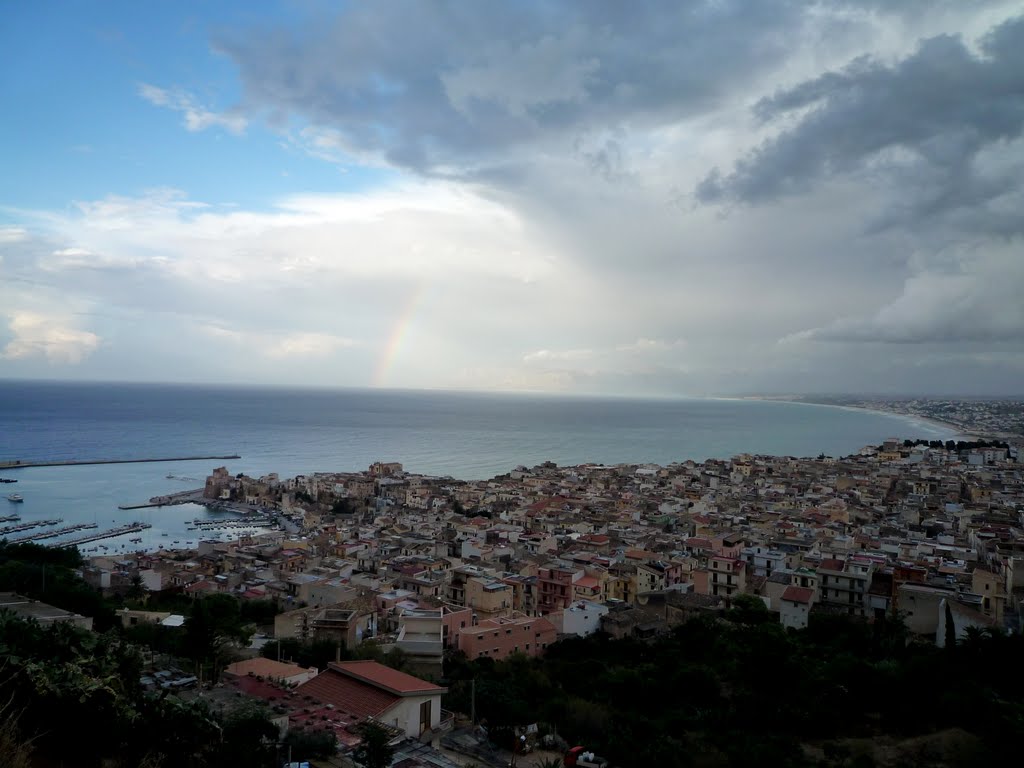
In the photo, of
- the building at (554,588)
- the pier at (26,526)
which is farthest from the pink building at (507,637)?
the pier at (26,526)

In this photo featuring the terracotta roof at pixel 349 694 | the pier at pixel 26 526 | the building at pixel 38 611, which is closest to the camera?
the terracotta roof at pixel 349 694

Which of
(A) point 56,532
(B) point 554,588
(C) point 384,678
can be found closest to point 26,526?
(A) point 56,532

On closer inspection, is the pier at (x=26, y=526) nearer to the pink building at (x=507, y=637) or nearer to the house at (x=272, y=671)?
the pink building at (x=507, y=637)

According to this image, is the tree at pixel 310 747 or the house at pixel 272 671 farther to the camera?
the house at pixel 272 671

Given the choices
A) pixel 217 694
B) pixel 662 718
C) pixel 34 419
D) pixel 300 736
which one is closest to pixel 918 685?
pixel 662 718

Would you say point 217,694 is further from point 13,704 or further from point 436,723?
point 13,704

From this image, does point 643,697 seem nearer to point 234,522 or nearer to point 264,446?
point 234,522

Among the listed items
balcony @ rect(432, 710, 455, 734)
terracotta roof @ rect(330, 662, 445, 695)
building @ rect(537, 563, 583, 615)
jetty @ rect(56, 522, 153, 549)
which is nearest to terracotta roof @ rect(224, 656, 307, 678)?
terracotta roof @ rect(330, 662, 445, 695)
